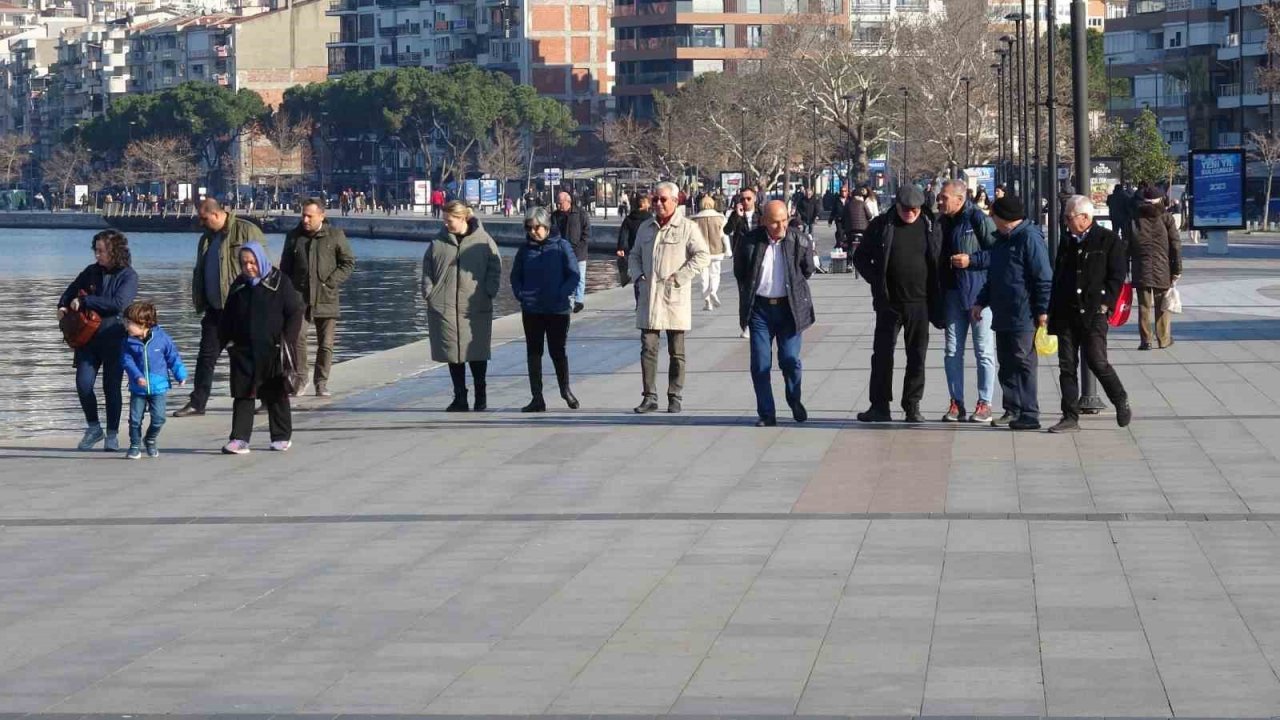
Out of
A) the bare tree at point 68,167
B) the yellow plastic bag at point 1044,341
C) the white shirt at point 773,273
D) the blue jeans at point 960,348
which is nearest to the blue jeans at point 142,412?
the white shirt at point 773,273

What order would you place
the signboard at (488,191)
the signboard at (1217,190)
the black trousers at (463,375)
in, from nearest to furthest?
the black trousers at (463,375) → the signboard at (1217,190) → the signboard at (488,191)

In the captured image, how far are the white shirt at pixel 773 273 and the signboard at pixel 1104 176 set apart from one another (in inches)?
1247

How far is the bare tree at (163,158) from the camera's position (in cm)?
14738

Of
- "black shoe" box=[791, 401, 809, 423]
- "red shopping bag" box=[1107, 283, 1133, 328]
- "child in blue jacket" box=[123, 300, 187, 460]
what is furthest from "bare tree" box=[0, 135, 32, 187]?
"red shopping bag" box=[1107, 283, 1133, 328]

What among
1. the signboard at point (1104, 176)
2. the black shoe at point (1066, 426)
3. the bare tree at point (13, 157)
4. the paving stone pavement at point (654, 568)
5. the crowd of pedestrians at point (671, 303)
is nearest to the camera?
the paving stone pavement at point (654, 568)

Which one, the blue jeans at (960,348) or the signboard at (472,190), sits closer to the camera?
the blue jeans at (960,348)

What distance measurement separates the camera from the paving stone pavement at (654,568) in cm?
666

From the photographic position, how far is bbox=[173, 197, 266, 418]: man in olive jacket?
15.4m

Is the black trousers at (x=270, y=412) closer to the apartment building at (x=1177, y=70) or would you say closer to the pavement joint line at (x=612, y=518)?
the pavement joint line at (x=612, y=518)

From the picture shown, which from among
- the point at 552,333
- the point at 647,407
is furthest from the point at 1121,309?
the point at 552,333

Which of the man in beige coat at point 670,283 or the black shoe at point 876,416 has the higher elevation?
the man in beige coat at point 670,283

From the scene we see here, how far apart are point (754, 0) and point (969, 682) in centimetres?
12844

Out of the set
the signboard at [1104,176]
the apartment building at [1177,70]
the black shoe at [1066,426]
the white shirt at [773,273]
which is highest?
the apartment building at [1177,70]

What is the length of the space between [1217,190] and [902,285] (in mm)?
25469
